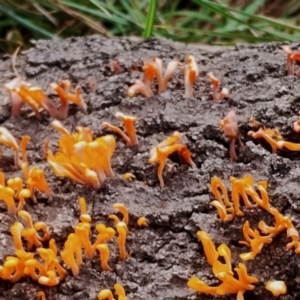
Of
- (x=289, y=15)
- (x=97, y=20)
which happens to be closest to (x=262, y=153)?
(x=97, y=20)

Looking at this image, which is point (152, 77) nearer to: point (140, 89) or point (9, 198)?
point (140, 89)

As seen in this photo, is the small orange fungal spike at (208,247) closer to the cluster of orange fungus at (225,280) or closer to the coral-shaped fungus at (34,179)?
the cluster of orange fungus at (225,280)

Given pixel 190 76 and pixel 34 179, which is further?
pixel 190 76

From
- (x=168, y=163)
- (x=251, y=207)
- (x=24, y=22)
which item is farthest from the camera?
(x=24, y=22)

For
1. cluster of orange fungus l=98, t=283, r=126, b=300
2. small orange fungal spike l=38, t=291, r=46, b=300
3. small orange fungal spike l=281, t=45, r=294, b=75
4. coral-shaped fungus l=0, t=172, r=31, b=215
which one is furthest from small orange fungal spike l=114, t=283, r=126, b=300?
small orange fungal spike l=281, t=45, r=294, b=75

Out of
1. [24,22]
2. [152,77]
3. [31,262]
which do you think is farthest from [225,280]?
[24,22]

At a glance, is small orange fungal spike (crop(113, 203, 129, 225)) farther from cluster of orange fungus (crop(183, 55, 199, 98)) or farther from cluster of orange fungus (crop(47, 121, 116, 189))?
cluster of orange fungus (crop(183, 55, 199, 98))
